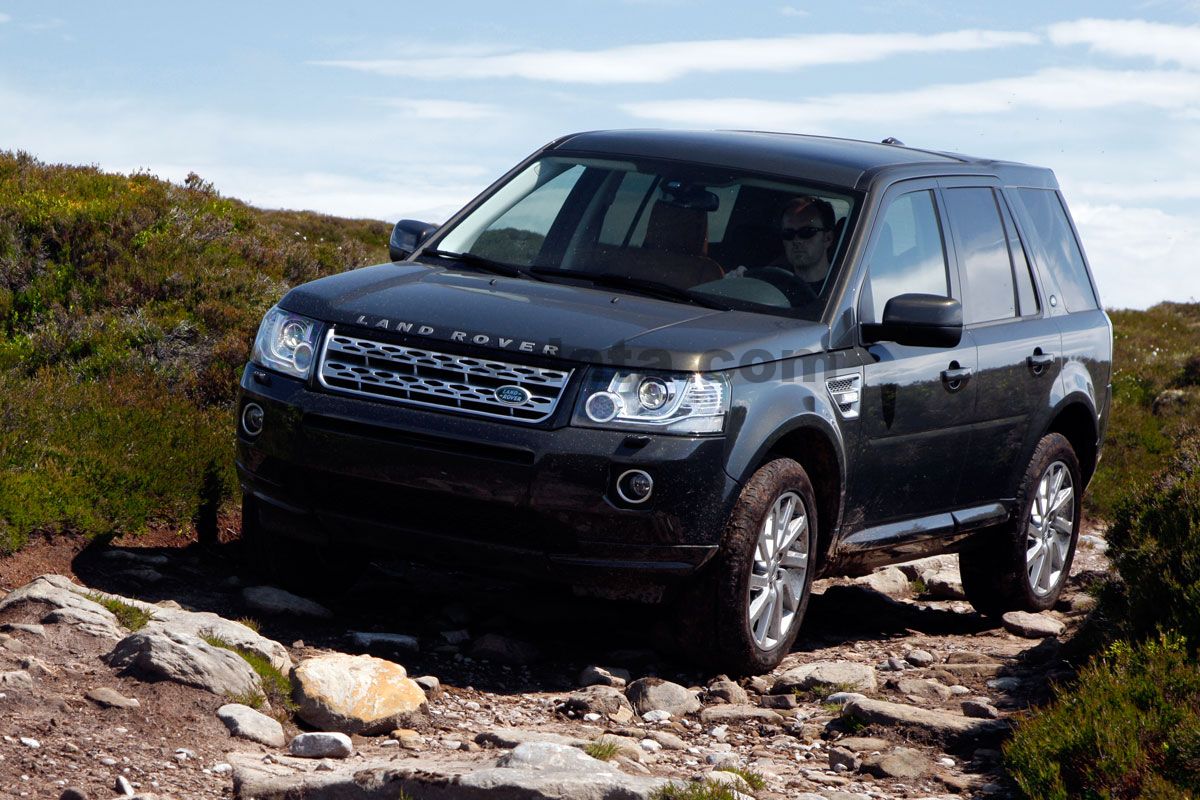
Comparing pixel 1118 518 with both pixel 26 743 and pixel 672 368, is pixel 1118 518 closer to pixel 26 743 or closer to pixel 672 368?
pixel 672 368

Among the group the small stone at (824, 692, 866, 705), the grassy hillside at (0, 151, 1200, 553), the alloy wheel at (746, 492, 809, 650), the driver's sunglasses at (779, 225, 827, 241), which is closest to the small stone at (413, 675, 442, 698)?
the alloy wheel at (746, 492, 809, 650)

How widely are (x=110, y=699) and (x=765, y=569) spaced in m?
2.65

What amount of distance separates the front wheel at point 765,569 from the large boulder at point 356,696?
129cm

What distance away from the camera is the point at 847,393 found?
22.1 feet

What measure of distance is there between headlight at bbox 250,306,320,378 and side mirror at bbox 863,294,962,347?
8.16ft

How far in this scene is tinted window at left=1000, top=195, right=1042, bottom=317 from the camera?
27.7ft

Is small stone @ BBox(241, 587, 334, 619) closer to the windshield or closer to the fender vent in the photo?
the windshield

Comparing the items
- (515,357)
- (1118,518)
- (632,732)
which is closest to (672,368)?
(515,357)

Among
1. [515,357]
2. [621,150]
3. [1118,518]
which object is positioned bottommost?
[1118,518]

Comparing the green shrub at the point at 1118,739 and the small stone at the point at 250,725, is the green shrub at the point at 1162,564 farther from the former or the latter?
the small stone at the point at 250,725

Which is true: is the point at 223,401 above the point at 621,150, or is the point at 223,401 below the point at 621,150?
below

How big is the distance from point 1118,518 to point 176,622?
5183 millimetres

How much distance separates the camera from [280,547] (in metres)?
7.00

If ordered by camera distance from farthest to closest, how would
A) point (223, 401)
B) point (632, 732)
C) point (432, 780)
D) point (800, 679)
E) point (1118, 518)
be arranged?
point (223, 401) → point (1118, 518) → point (800, 679) → point (632, 732) → point (432, 780)
